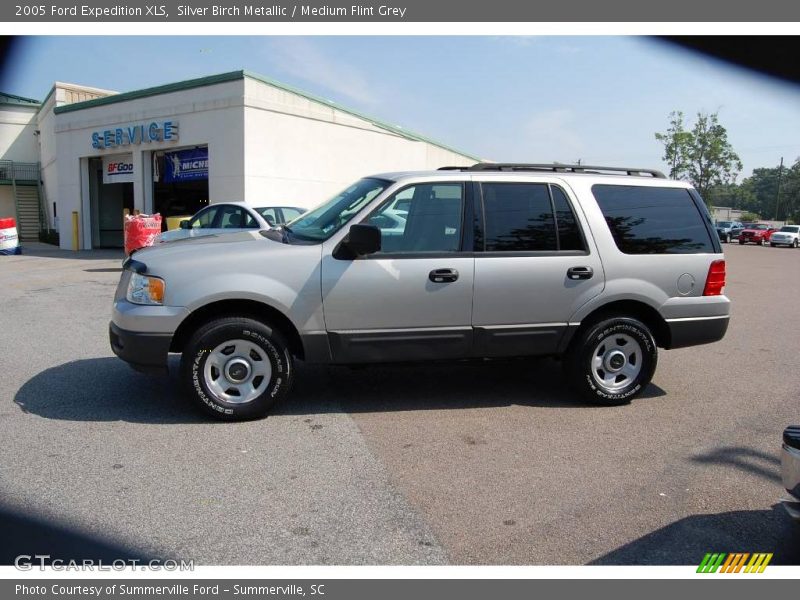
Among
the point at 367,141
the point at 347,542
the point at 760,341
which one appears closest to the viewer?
the point at 347,542

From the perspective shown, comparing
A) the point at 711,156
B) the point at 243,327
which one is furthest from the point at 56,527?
the point at 711,156

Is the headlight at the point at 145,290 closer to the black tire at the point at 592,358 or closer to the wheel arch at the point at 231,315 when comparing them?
the wheel arch at the point at 231,315

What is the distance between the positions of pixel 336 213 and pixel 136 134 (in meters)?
17.1

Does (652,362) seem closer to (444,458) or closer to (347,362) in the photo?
(444,458)

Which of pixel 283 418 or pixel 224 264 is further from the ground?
pixel 224 264

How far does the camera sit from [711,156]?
169 ft

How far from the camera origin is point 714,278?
5.70m

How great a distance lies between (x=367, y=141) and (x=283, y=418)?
60.0ft

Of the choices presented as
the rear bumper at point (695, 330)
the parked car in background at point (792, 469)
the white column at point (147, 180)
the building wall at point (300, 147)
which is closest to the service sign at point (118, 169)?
the white column at point (147, 180)

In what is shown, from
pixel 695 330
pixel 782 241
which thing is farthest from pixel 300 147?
pixel 782 241

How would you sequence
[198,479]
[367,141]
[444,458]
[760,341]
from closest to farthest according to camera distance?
[198,479]
[444,458]
[760,341]
[367,141]

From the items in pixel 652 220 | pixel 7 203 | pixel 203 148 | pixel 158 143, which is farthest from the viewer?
pixel 7 203

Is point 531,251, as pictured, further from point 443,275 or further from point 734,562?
point 734,562

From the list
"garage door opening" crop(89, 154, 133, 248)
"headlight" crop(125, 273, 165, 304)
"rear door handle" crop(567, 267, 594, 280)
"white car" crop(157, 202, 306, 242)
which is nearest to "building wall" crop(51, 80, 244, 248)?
"garage door opening" crop(89, 154, 133, 248)
